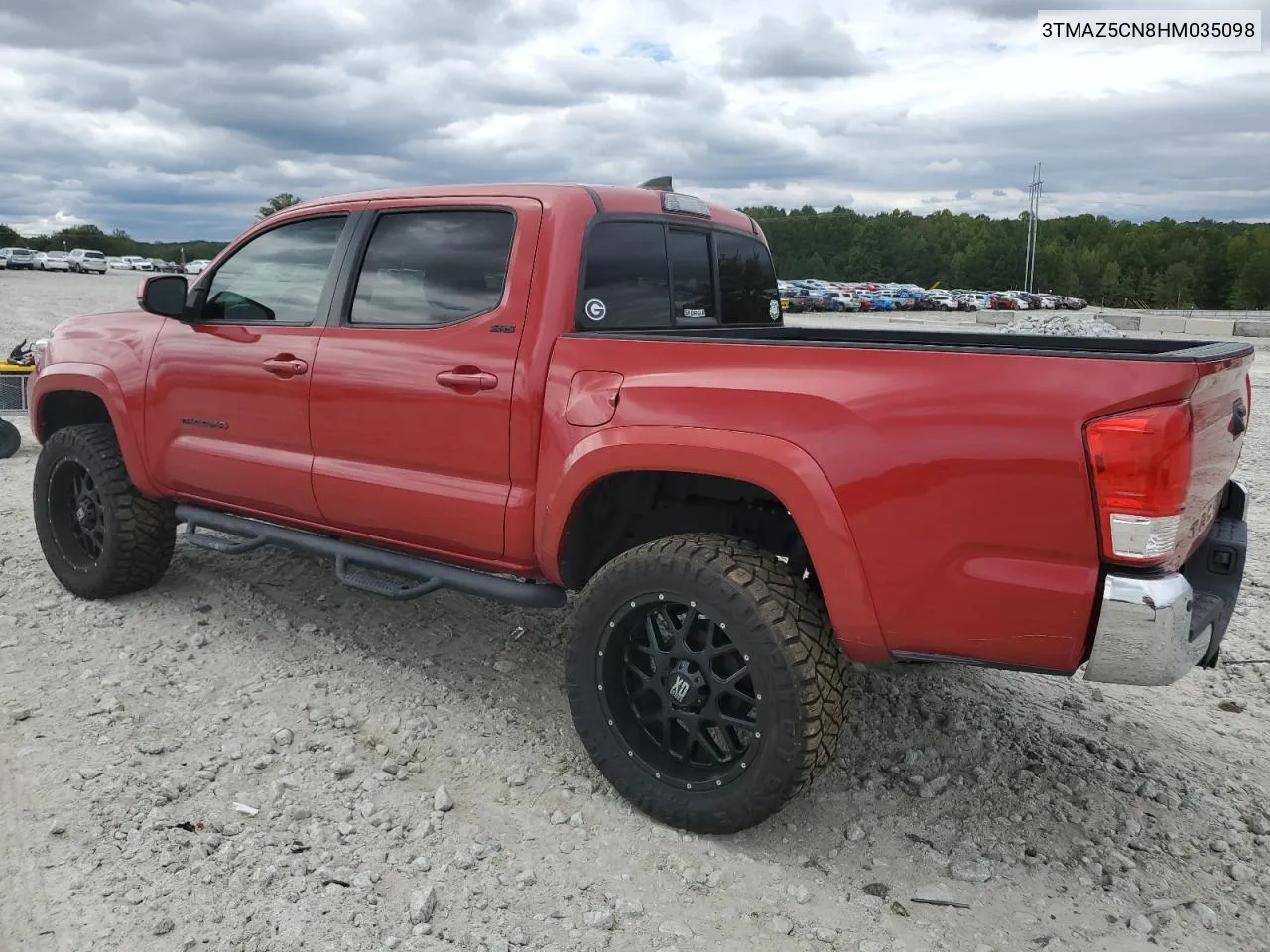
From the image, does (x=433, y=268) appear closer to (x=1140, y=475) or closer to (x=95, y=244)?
(x=1140, y=475)

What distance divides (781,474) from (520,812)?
140cm

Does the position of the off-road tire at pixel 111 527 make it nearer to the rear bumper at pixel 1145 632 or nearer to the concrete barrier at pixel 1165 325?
the rear bumper at pixel 1145 632

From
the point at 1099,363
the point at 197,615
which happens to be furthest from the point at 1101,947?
the point at 197,615

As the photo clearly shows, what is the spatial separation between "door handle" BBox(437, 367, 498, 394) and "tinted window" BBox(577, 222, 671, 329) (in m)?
0.35

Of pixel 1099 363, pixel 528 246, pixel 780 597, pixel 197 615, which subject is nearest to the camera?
pixel 1099 363

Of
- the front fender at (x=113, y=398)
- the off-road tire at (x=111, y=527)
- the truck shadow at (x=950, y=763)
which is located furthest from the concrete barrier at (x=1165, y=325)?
the front fender at (x=113, y=398)

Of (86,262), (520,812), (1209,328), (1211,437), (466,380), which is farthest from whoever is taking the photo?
(86,262)

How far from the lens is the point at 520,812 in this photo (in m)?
3.30

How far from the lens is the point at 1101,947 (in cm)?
269

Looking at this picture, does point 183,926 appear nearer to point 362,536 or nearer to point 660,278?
point 362,536

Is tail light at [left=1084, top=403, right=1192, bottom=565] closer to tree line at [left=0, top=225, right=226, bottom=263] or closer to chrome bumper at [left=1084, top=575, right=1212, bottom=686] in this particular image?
chrome bumper at [left=1084, top=575, right=1212, bottom=686]

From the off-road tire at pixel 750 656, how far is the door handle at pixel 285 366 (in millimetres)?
1591

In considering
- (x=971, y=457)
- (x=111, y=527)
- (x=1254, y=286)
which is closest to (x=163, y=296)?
(x=111, y=527)

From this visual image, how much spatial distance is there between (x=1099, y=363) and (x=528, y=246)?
1.87 m
